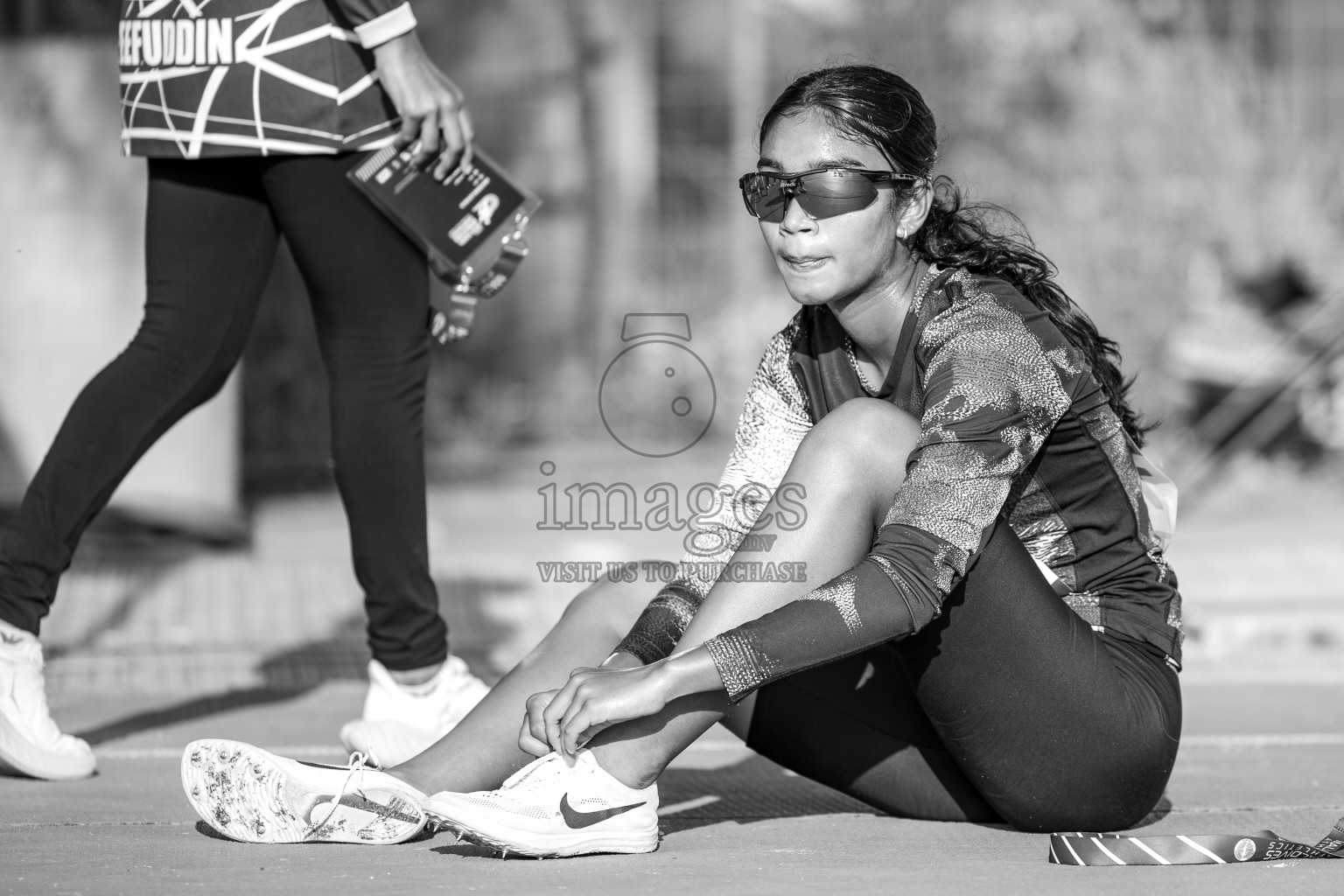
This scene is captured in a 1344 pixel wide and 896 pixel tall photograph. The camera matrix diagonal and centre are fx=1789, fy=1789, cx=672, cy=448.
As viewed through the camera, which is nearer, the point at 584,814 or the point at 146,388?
the point at 584,814

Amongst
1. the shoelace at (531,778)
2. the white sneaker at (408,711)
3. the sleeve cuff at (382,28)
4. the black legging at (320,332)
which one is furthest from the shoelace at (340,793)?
the sleeve cuff at (382,28)

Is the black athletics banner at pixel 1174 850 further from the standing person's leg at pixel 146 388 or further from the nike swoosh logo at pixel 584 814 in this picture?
the standing person's leg at pixel 146 388

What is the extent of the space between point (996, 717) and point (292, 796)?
1060mm

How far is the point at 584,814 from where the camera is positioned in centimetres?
257

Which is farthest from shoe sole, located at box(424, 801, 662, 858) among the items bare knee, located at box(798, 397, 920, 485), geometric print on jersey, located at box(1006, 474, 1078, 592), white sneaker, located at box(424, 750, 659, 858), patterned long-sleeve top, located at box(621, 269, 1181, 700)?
geometric print on jersey, located at box(1006, 474, 1078, 592)

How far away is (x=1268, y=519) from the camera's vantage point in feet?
23.1

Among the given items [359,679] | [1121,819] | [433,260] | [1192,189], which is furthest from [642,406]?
[1121,819]

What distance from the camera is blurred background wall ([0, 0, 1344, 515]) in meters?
8.41

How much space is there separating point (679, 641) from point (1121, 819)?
81cm

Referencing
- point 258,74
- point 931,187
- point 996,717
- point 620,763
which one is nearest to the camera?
point 620,763

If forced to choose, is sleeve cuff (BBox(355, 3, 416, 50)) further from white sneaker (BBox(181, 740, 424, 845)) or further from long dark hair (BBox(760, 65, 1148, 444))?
white sneaker (BBox(181, 740, 424, 845))

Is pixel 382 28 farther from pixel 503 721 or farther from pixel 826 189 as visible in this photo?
pixel 503 721

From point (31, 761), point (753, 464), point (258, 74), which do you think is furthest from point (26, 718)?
point (753, 464)

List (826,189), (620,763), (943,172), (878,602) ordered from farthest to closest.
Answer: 1. (943,172)
2. (826,189)
3. (620,763)
4. (878,602)
